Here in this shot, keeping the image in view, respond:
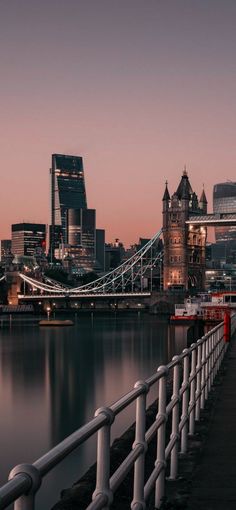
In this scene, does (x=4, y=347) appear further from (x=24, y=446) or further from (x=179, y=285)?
(x=179, y=285)

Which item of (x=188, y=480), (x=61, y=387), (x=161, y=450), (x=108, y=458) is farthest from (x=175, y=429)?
(x=61, y=387)

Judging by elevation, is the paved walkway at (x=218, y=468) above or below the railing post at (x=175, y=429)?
below

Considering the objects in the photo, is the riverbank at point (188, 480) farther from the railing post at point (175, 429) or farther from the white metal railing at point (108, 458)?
the white metal railing at point (108, 458)

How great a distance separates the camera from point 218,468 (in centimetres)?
895

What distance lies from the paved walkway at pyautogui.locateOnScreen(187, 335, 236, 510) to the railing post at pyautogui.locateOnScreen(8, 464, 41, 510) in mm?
4611

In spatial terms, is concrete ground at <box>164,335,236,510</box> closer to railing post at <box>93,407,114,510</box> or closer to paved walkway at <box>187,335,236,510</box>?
paved walkway at <box>187,335,236,510</box>

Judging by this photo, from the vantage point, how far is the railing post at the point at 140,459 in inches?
226

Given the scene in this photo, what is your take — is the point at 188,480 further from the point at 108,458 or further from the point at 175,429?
the point at 108,458

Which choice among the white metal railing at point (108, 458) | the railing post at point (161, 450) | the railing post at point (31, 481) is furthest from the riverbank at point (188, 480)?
the railing post at point (31, 481)

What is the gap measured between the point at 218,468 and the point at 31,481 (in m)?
6.42

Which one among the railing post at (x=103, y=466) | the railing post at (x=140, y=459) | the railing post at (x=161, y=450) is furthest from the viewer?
the railing post at (x=161, y=450)

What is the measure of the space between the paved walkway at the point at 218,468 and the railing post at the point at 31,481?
461 cm

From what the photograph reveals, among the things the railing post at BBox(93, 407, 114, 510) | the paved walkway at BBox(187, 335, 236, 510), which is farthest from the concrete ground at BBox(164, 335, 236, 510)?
the railing post at BBox(93, 407, 114, 510)

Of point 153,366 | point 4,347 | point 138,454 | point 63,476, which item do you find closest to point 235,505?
point 138,454
